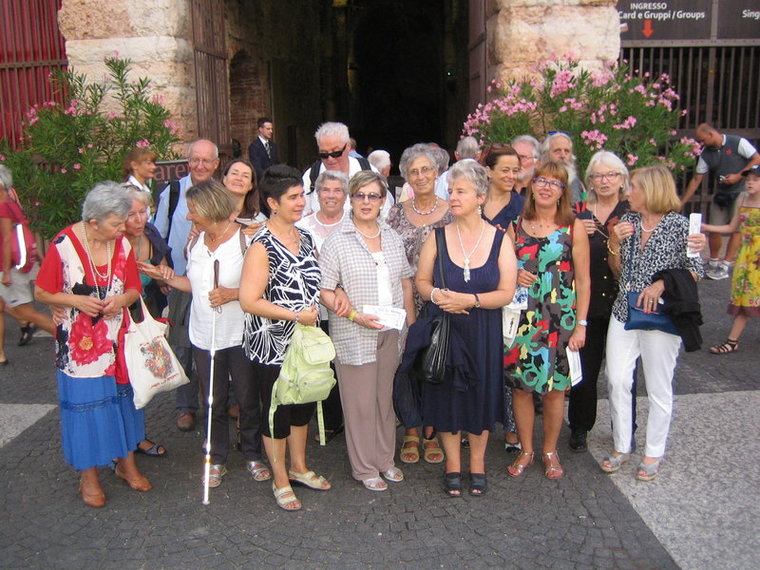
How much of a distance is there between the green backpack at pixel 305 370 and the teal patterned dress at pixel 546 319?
1039mm

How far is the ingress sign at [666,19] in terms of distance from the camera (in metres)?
9.30

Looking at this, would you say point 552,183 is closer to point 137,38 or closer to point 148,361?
point 148,361

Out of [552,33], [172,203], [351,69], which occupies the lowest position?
[172,203]

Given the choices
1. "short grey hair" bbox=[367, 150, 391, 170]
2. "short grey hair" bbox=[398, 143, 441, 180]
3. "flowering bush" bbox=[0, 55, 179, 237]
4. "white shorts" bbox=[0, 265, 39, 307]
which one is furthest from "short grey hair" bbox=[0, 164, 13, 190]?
"short grey hair" bbox=[398, 143, 441, 180]

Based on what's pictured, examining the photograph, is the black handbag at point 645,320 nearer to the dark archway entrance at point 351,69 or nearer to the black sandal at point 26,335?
the black sandal at point 26,335

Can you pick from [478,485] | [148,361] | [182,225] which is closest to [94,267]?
[148,361]

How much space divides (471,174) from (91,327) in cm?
217

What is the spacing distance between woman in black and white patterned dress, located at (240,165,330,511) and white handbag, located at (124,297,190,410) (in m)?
0.45

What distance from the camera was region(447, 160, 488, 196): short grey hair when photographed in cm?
375

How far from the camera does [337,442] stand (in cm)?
470

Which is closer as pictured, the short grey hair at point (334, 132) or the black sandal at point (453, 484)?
the black sandal at point (453, 484)

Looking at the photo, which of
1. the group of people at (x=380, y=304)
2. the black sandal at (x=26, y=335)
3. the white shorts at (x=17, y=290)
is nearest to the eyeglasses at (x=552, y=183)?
the group of people at (x=380, y=304)

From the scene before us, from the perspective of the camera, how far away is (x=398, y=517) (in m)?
3.72

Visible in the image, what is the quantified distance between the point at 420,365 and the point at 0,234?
4.05m
